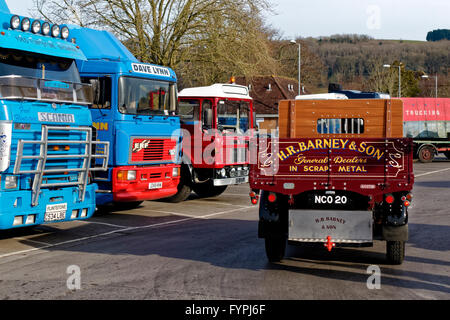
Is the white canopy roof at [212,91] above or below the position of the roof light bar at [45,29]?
below

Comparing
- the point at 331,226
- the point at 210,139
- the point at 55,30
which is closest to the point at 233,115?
the point at 210,139

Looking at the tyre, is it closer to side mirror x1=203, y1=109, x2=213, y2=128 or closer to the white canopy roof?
side mirror x1=203, y1=109, x2=213, y2=128

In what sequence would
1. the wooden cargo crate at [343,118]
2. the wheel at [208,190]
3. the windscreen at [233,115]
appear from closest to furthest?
1. the wooden cargo crate at [343,118]
2. the windscreen at [233,115]
3. the wheel at [208,190]

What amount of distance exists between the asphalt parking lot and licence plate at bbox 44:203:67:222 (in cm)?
47

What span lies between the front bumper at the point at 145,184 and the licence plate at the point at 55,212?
93.7 inches

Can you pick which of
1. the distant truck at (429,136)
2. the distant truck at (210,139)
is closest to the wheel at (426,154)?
the distant truck at (429,136)

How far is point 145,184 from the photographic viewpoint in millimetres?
12742

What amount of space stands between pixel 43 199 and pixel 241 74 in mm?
15253

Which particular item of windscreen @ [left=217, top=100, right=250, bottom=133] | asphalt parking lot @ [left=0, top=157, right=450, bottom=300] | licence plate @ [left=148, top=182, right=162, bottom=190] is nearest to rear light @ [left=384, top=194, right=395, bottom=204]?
asphalt parking lot @ [left=0, top=157, right=450, bottom=300]

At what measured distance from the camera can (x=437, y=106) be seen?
3800cm

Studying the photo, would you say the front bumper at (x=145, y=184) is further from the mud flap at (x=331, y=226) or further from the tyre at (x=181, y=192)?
the mud flap at (x=331, y=226)

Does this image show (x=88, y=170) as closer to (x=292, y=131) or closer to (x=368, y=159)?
(x=292, y=131)

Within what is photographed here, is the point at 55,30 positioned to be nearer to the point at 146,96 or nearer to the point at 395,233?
the point at 146,96

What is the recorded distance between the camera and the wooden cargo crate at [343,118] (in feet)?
28.7
